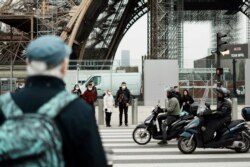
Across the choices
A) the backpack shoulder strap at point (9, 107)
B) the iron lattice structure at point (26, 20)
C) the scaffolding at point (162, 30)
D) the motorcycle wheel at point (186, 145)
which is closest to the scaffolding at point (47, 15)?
the iron lattice structure at point (26, 20)

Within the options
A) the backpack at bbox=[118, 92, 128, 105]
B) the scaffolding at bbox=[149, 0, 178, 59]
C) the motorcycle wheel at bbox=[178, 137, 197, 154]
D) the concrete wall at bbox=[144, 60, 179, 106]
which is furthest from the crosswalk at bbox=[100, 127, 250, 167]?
the scaffolding at bbox=[149, 0, 178, 59]

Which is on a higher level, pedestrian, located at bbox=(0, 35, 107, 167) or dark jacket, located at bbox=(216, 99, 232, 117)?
pedestrian, located at bbox=(0, 35, 107, 167)

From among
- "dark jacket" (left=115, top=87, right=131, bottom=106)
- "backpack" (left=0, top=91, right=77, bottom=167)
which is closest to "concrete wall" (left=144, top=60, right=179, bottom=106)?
"dark jacket" (left=115, top=87, right=131, bottom=106)

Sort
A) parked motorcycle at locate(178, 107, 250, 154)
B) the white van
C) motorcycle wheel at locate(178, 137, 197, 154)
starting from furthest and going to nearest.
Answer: the white van < motorcycle wheel at locate(178, 137, 197, 154) < parked motorcycle at locate(178, 107, 250, 154)

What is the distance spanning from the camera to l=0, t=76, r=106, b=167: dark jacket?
2.33 m

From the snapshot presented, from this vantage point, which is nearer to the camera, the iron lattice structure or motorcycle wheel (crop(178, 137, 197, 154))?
motorcycle wheel (crop(178, 137, 197, 154))

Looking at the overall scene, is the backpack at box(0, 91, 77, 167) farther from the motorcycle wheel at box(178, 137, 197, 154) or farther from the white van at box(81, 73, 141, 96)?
the white van at box(81, 73, 141, 96)

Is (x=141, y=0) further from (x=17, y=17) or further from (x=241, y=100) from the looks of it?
(x=241, y=100)

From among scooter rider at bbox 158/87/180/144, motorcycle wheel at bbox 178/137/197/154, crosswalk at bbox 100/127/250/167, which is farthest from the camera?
scooter rider at bbox 158/87/180/144

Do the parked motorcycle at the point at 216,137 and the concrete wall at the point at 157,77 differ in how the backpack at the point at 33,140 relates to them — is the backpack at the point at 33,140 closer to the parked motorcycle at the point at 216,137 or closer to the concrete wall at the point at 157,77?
the parked motorcycle at the point at 216,137

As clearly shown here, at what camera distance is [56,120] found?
7.64 feet

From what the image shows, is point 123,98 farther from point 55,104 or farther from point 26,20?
point 26,20

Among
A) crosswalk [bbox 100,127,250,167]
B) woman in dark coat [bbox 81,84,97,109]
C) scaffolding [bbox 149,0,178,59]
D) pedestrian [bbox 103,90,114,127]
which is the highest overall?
scaffolding [bbox 149,0,178,59]

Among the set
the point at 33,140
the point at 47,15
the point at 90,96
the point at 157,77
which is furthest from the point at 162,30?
the point at 33,140
